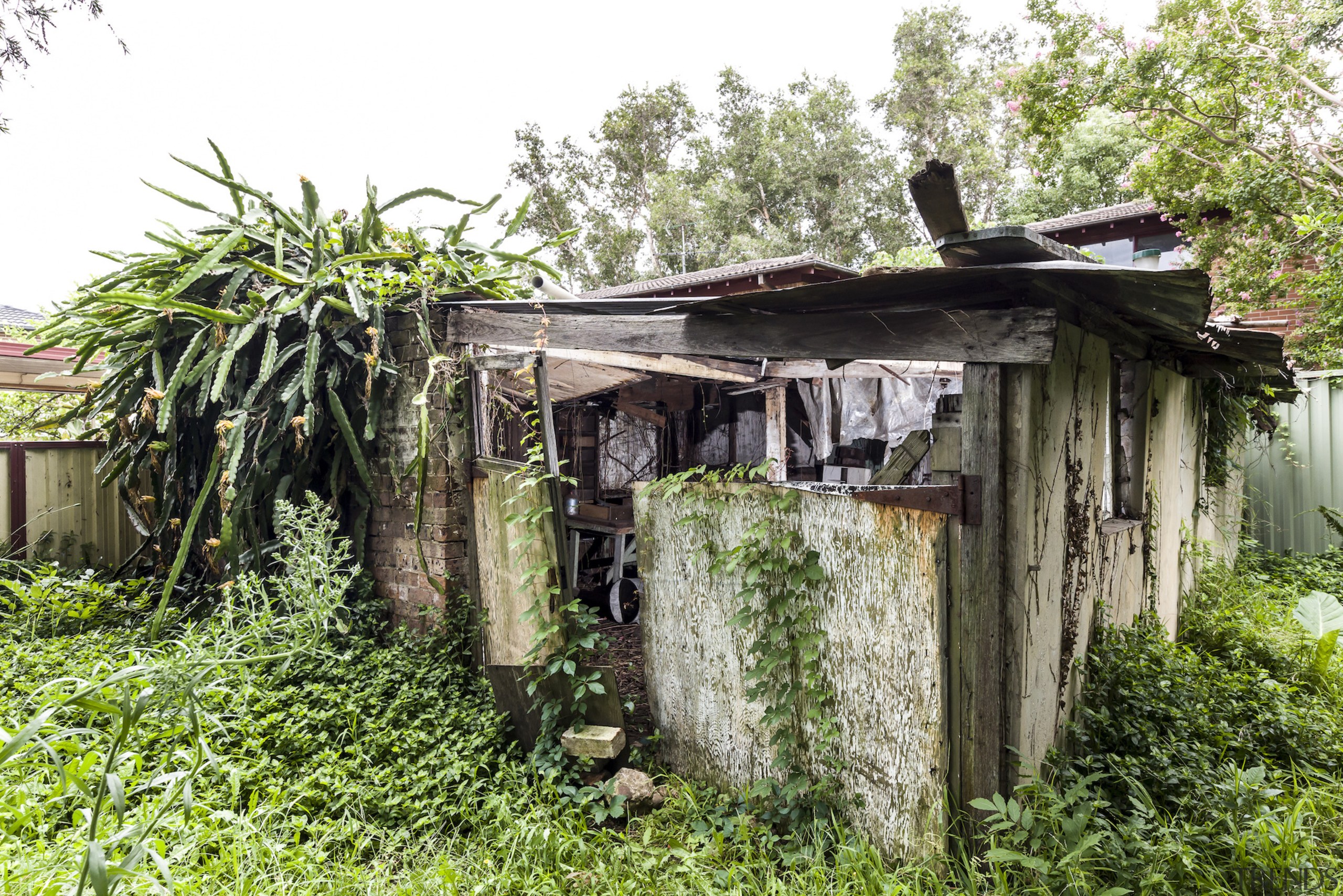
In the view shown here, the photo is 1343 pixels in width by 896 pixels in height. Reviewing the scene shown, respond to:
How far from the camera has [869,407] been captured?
703 centimetres

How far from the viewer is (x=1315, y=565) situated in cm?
682

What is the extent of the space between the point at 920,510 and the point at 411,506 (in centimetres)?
311

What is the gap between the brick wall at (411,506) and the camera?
4.16m

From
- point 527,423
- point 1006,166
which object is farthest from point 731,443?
point 1006,166

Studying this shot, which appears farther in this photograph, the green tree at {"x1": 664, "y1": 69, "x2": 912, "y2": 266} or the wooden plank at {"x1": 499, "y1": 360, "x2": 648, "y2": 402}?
the green tree at {"x1": 664, "y1": 69, "x2": 912, "y2": 266}

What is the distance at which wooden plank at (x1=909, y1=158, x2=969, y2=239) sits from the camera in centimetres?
198

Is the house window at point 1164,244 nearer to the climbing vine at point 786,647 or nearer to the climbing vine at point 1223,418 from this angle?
the climbing vine at point 1223,418

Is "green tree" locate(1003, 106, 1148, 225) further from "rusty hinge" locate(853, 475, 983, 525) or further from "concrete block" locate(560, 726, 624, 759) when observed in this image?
"concrete block" locate(560, 726, 624, 759)

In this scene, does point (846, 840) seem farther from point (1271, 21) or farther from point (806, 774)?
point (1271, 21)

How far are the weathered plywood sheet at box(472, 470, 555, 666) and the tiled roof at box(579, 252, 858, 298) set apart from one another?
3948 millimetres

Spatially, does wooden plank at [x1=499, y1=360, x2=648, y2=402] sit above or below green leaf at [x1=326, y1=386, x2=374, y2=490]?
above

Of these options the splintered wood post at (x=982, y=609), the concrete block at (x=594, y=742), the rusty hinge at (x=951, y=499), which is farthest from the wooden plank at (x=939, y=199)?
the concrete block at (x=594, y=742)

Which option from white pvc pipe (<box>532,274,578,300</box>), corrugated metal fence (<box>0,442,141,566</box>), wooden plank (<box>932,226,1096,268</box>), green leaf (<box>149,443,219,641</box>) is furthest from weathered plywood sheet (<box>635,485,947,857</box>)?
corrugated metal fence (<box>0,442,141,566</box>)

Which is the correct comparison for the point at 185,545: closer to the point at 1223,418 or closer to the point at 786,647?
the point at 786,647
